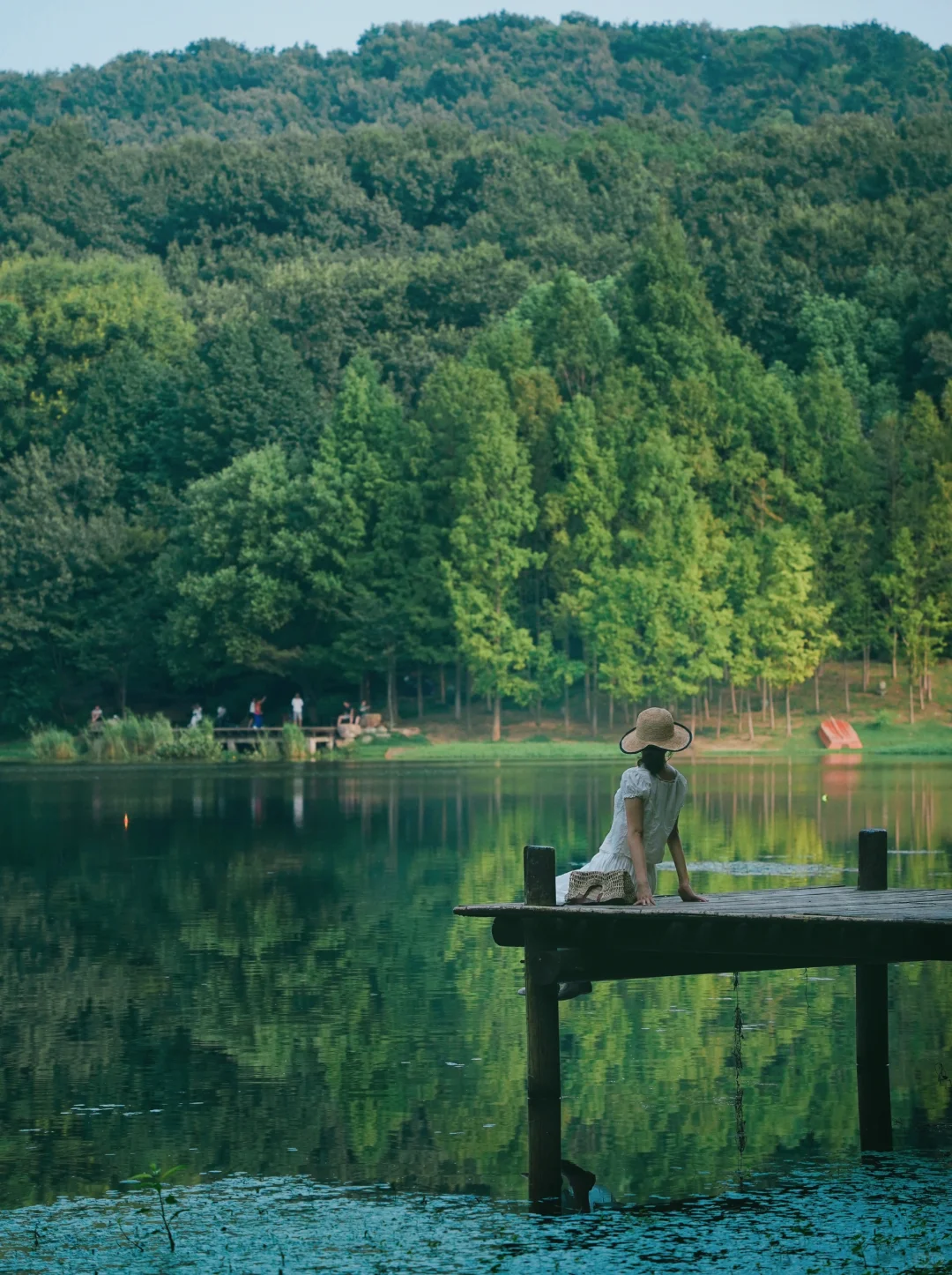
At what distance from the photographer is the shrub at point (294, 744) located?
65.0m

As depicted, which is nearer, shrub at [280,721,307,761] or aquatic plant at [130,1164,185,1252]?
aquatic plant at [130,1164,185,1252]

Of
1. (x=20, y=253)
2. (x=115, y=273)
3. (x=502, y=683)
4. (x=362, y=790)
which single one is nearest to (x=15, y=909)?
(x=362, y=790)

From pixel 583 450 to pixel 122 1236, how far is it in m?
61.0

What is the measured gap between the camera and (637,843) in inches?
513

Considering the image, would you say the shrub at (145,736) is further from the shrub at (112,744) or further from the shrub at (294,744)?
the shrub at (294,744)

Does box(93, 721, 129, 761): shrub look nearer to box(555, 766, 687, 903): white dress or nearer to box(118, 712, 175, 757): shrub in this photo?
box(118, 712, 175, 757): shrub

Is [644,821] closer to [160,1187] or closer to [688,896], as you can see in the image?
[688,896]

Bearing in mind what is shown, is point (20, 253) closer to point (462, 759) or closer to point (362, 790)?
point (462, 759)

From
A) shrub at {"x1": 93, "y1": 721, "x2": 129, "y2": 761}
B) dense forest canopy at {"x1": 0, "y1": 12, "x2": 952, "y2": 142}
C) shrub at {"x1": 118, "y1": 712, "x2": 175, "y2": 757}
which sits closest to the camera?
shrub at {"x1": 93, "y1": 721, "x2": 129, "y2": 761}

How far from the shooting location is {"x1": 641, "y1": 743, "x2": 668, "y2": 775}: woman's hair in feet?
42.7

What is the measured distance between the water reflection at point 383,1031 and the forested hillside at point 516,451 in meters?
36.2

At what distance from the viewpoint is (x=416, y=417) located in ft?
248

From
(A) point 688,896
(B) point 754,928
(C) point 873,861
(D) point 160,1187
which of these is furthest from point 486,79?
(D) point 160,1187

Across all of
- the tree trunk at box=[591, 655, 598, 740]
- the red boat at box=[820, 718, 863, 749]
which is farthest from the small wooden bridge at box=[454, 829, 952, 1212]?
the tree trunk at box=[591, 655, 598, 740]
